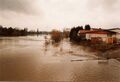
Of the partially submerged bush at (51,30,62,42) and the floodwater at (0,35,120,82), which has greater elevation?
the partially submerged bush at (51,30,62,42)

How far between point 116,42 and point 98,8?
63 centimetres

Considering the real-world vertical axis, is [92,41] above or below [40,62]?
above

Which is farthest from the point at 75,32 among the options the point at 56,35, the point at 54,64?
the point at 54,64

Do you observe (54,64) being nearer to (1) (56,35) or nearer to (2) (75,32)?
(1) (56,35)

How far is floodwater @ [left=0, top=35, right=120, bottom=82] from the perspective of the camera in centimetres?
321

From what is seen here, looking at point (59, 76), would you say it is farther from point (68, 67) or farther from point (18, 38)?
point (18, 38)

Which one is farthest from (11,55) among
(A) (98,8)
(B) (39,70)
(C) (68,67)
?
(A) (98,8)

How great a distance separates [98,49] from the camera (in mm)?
3508

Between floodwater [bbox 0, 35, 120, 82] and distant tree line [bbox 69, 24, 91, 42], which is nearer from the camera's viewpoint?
floodwater [bbox 0, 35, 120, 82]

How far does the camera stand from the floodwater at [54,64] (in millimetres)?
3209

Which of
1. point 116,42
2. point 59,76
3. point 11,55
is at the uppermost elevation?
point 116,42

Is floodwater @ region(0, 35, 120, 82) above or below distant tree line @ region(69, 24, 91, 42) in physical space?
below

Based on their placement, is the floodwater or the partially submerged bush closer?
the floodwater

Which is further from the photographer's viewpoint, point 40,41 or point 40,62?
point 40,41
